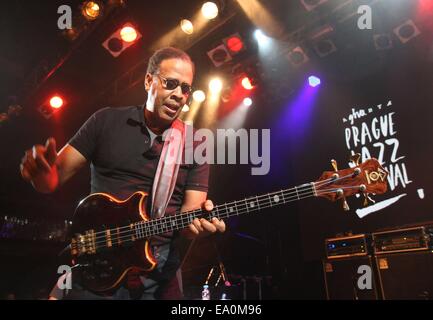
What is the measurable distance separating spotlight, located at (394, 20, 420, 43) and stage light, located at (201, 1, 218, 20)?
3080mm

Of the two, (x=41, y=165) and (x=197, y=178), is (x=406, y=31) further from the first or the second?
(x=41, y=165)

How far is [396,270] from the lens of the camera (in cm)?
425

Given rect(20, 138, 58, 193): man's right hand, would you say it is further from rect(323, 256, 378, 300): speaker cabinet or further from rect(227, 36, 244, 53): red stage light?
rect(227, 36, 244, 53): red stage light

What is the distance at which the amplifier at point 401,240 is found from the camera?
413cm

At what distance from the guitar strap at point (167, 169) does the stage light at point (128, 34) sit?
3.65 m

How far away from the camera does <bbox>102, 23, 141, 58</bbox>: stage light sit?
221 inches

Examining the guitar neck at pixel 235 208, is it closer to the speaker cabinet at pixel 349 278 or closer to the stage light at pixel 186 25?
the speaker cabinet at pixel 349 278

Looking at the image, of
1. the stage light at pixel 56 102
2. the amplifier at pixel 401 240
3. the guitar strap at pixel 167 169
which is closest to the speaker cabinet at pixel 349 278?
the amplifier at pixel 401 240

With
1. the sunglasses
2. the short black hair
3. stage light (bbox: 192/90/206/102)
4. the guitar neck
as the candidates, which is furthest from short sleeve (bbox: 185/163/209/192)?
stage light (bbox: 192/90/206/102)
